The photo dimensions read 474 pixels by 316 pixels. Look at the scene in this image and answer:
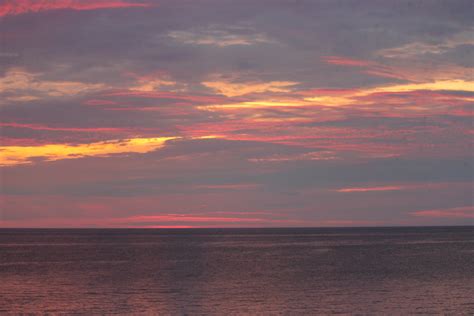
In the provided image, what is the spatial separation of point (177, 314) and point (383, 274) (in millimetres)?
29764

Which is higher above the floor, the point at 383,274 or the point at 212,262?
the point at 212,262

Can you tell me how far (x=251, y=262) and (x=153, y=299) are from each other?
114 ft

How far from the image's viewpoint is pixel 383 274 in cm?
6156

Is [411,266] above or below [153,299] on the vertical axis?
above

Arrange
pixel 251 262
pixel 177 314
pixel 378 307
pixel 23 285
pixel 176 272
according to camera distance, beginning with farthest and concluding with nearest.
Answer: pixel 251 262
pixel 176 272
pixel 23 285
pixel 378 307
pixel 177 314

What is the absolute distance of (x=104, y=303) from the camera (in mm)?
41406

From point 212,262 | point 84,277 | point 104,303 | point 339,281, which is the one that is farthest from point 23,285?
point 212,262

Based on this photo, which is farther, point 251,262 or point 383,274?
point 251,262

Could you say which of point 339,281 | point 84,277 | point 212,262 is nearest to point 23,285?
point 84,277

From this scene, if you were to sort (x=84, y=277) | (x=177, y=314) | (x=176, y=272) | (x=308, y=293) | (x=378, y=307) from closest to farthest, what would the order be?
(x=177, y=314)
(x=378, y=307)
(x=308, y=293)
(x=84, y=277)
(x=176, y=272)

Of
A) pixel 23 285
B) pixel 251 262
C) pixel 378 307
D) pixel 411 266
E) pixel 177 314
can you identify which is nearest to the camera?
pixel 177 314

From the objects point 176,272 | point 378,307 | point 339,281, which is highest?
point 176,272

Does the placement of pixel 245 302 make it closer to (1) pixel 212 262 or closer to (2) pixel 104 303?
(2) pixel 104 303

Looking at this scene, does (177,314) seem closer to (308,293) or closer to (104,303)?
(104,303)
